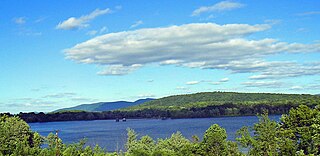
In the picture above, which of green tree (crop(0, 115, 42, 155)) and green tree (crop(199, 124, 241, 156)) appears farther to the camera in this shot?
green tree (crop(0, 115, 42, 155))

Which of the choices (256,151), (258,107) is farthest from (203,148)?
(258,107)

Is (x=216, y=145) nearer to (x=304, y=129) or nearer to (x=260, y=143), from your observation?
(x=260, y=143)

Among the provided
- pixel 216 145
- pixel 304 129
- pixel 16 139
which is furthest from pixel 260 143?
pixel 16 139

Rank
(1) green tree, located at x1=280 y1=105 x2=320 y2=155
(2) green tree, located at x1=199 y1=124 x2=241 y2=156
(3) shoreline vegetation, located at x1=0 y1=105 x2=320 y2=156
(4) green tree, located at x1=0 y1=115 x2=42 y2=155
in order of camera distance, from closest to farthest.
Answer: (1) green tree, located at x1=280 y1=105 x2=320 y2=155
(3) shoreline vegetation, located at x1=0 y1=105 x2=320 y2=156
(2) green tree, located at x1=199 y1=124 x2=241 y2=156
(4) green tree, located at x1=0 y1=115 x2=42 y2=155

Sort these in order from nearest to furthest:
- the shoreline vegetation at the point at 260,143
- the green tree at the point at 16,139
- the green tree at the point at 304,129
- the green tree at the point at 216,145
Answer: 1. the green tree at the point at 304,129
2. the shoreline vegetation at the point at 260,143
3. the green tree at the point at 216,145
4. the green tree at the point at 16,139

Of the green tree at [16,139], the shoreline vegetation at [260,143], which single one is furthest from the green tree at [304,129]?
the green tree at [16,139]

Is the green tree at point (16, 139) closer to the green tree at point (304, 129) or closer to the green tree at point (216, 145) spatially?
the green tree at point (216, 145)

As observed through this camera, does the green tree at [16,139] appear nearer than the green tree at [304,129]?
No

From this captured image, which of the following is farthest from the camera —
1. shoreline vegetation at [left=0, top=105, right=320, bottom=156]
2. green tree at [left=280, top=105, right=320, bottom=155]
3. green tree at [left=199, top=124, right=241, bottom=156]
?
green tree at [left=199, top=124, right=241, bottom=156]

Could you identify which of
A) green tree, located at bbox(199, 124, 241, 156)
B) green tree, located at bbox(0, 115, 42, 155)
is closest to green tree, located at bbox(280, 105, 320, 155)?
green tree, located at bbox(199, 124, 241, 156)

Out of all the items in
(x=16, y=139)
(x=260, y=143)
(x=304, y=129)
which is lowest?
(x=260, y=143)

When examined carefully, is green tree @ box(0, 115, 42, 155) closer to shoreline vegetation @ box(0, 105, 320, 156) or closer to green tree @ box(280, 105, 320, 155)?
shoreline vegetation @ box(0, 105, 320, 156)

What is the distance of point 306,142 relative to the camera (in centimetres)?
4247

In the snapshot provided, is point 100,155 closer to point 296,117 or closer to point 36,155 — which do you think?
point 36,155
